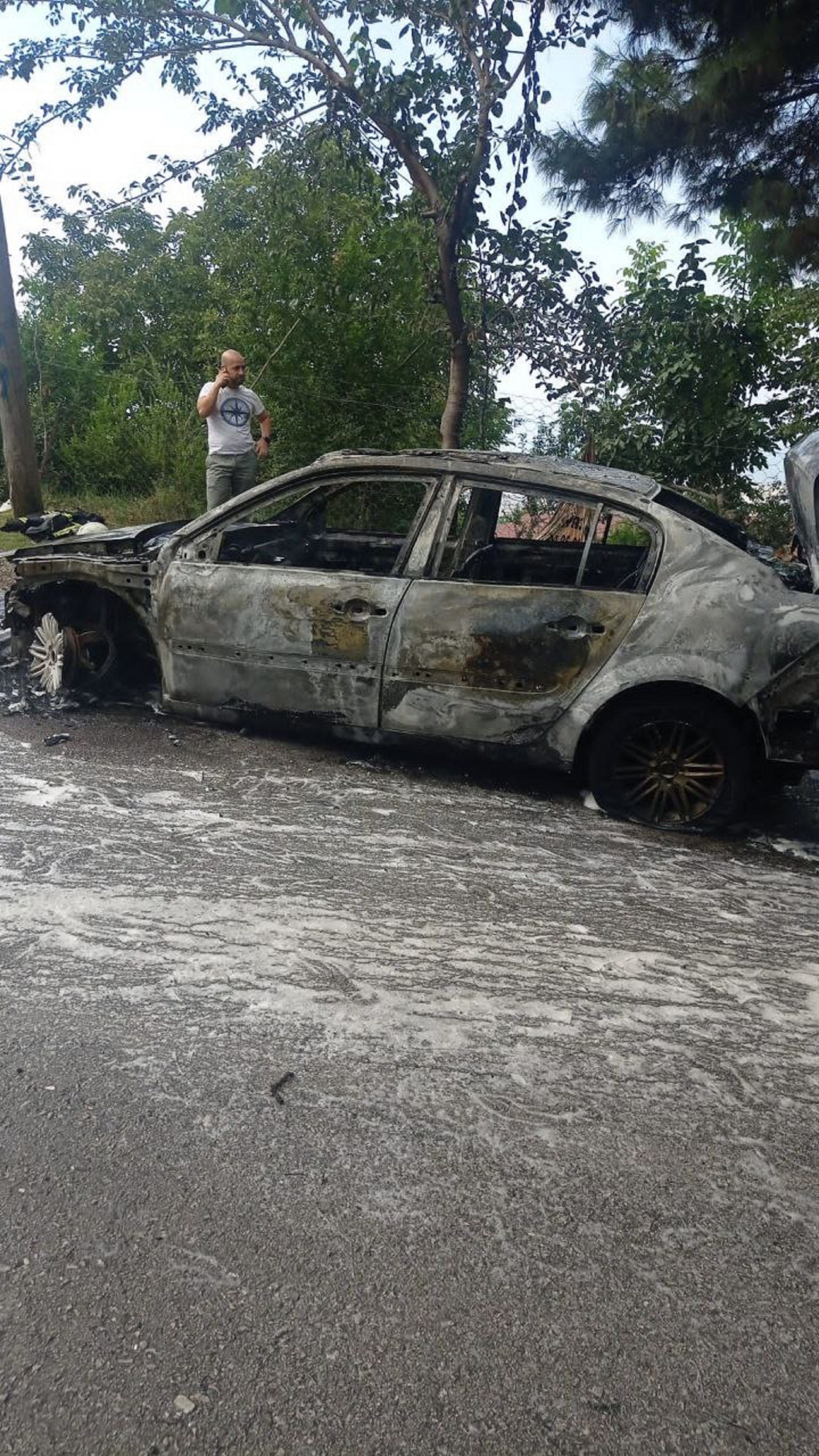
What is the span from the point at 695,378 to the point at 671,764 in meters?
6.88

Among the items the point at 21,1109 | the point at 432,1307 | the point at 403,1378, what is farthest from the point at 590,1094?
the point at 21,1109

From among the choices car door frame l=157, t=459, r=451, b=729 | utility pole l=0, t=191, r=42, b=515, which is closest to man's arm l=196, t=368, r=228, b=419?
car door frame l=157, t=459, r=451, b=729

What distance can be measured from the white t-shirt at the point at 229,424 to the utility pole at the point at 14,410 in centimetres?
409

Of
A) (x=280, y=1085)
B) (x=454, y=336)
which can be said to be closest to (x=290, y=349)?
(x=454, y=336)

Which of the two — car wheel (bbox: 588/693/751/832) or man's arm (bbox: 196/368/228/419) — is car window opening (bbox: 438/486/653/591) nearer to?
car wheel (bbox: 588/693/751/832)

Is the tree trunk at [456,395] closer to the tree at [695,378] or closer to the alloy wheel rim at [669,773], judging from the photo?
the tree at [695,378]

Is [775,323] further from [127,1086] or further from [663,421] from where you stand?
[127,1086]

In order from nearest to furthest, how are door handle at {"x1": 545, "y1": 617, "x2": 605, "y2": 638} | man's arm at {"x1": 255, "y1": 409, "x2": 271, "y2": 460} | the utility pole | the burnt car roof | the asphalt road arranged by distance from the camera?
the asphalt road → door handle at {"x1": 545, "y1": 617, "x2": 605, "y2": 638} → the burnt car roof → man's arm at {"x1": 255, "y1": 409, "x2": 271, "y2": 460} → the utility pole

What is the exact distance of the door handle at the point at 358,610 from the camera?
4715 millimetres

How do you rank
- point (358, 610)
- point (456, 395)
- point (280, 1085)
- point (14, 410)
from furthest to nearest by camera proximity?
point (14, 410), point (456, 395), point (358, 610), point (280, 1085)

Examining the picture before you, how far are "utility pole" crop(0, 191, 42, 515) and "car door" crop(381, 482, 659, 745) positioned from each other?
773 centimetres

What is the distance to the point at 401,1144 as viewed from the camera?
2.31 m

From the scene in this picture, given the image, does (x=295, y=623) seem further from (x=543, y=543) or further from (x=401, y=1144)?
(x=401, y=1144)

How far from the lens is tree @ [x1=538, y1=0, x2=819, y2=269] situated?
6.86 metres
